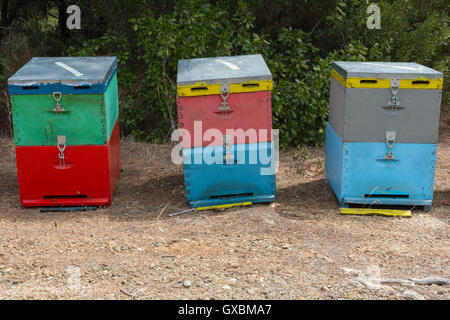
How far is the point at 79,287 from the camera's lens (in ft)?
13.0

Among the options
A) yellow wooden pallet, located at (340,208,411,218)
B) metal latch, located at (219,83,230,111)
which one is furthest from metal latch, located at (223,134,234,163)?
yellow wooden pallet, located at (340,208,411,218)

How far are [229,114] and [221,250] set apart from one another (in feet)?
4.65

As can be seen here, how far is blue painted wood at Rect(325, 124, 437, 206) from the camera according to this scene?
5.37 meters

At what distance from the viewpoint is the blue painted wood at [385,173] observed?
17.6 feet

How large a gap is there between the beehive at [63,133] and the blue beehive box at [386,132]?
91.3 inches

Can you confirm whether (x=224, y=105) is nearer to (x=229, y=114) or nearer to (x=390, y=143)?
(x=229, y=114)

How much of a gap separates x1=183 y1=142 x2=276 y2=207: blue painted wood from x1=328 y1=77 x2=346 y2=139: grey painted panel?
0.72m

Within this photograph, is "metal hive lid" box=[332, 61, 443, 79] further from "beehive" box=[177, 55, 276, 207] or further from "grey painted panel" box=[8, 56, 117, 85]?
"grey painted panel" box=[8, 56, 117, 85]

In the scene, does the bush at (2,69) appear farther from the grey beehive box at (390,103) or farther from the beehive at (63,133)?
the grey beehive box at (390,103)

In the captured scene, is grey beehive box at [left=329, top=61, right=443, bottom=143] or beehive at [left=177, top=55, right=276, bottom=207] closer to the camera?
grey beehive box at [left=329, top=61, right=443, bottom=143]

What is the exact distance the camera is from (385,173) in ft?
17.8

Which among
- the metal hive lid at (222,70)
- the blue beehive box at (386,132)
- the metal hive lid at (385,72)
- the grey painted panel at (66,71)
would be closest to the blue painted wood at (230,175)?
the metal hive lid at (222,70)

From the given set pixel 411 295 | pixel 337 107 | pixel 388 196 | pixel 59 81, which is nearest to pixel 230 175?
pixel 337 107

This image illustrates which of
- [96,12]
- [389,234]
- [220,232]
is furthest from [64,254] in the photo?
[96,12]
